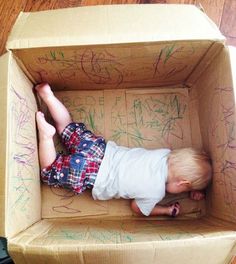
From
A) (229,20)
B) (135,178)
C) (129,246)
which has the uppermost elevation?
(229,20)

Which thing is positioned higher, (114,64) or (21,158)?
(114,64)

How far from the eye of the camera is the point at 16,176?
72cm

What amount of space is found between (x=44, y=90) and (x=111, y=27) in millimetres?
260

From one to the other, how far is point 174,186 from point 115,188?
0.14 m

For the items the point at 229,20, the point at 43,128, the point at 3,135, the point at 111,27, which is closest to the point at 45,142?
the point at 43,128

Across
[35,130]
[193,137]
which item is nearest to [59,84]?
[35,130]

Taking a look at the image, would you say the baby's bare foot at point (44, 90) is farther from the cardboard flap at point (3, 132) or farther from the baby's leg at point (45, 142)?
the cardboard flap at point (3, 132)

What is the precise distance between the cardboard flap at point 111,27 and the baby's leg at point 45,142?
22cm

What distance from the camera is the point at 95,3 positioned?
1047mm

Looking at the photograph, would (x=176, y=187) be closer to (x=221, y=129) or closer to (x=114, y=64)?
(x=221, y=129)

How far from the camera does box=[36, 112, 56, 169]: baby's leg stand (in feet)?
2.85

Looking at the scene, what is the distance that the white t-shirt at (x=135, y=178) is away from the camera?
857 millimetres

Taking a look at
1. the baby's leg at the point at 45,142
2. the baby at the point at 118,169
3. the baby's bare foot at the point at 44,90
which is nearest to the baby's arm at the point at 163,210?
the baby at the point at 118,169

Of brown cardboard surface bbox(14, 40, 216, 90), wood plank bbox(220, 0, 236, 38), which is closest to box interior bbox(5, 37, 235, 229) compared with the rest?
brown cardboard surface bbox(14, 40, 216, 90)
